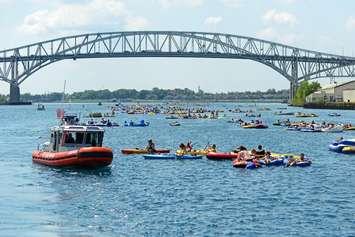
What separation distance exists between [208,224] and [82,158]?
1881 cm

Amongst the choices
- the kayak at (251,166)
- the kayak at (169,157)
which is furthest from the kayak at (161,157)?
the kayak at (251,166)

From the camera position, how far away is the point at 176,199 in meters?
38.2

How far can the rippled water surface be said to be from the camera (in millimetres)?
30930

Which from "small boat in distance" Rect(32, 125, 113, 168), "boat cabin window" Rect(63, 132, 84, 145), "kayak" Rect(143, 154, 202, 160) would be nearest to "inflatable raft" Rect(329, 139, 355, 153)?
"kayak" Rect(143, 154, 202, 160)

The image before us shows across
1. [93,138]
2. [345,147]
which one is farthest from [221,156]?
[345,147]

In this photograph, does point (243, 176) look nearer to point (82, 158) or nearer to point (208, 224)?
point (82, 158)

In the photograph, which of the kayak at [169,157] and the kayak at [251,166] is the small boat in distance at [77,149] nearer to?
the kayak at [251,166]

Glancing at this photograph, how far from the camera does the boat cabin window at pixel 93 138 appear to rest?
166 ft

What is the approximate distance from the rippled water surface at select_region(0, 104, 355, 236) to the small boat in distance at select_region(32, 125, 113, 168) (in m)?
0.65

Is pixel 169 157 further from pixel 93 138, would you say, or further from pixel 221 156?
pixel 93 138

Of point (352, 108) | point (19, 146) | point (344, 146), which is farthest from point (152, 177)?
point (352, 108)

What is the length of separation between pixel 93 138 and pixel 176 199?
538 inches

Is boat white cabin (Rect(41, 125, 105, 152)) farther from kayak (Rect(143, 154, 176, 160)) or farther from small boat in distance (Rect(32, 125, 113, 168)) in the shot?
kayak (Rect(143, 154, 176, 160))

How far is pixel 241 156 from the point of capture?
174 ft
